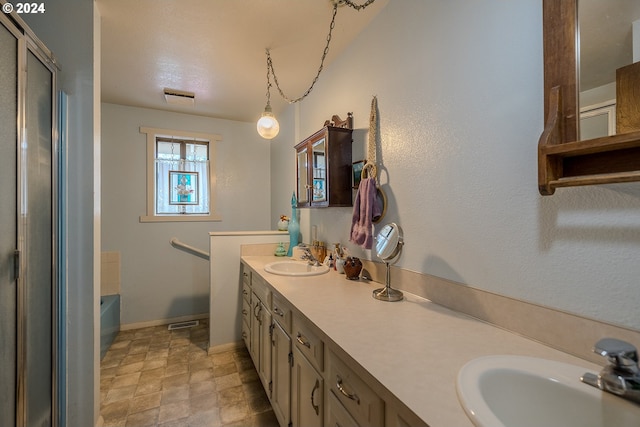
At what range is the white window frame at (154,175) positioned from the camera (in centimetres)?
317

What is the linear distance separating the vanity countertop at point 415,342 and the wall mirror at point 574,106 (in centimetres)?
50

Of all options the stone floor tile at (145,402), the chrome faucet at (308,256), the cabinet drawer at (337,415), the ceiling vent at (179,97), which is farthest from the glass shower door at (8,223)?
the ceiling vent at (179,97)

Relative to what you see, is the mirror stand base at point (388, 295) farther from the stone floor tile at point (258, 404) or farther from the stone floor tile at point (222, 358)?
the stone floor tile at point (222, 358)

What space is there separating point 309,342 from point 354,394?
345 millimetres

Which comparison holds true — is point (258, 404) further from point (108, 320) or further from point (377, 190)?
point (108, 320)

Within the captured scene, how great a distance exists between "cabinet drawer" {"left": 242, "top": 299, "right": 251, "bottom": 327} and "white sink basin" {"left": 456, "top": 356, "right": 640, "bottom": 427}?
1892mm

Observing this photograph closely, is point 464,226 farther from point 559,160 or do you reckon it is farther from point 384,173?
point 384,173

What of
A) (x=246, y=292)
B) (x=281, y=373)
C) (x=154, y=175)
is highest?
(x=154, y=175)

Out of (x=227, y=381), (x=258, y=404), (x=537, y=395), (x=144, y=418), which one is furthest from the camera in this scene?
(x=227, y=381)

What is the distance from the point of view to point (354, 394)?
2.70 ft

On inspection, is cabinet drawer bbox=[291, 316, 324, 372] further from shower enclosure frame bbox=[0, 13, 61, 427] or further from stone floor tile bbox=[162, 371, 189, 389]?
stone floor tile bbox=[162, 371, 189, 389]

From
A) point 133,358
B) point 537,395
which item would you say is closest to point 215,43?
point 537,395

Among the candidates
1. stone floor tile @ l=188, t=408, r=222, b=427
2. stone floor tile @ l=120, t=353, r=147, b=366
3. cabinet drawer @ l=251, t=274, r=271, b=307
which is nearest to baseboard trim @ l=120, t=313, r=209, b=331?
stone floor tile @ l=120, t=353, r=147, b=366

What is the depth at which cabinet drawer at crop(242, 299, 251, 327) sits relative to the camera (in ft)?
7.51
